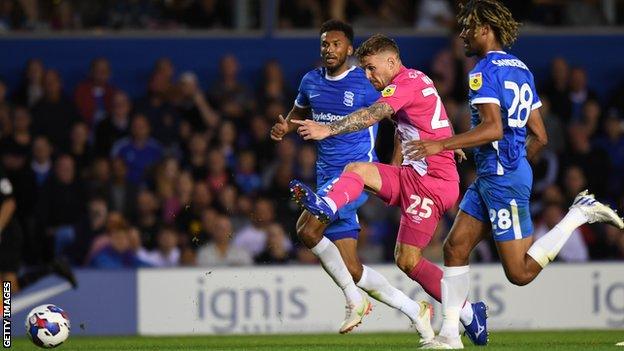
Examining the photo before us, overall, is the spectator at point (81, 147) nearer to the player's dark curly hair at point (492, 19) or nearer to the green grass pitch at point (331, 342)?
the green grass pitch at point (331, 342)

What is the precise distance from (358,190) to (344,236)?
1338 mm

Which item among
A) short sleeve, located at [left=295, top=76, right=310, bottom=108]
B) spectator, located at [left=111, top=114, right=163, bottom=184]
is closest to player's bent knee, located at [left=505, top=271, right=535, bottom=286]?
short sleeve, located at [left=295, top=76, right=310, bottom=108]

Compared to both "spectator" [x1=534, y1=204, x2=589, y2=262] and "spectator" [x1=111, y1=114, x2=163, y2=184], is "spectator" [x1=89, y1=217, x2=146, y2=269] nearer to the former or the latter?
"spectator" [x1=111, y1=114, x2=163, y2=184]

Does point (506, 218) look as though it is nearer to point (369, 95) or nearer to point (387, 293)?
point (387, 293)

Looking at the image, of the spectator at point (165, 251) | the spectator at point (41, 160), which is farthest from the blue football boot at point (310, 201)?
the spectator at point (41, 160)

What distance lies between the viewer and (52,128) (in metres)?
16.8

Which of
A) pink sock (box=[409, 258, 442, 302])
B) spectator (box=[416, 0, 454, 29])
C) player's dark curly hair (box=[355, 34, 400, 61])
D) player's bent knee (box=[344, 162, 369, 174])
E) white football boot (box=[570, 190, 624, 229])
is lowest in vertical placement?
pink sock (box=[409, 258, 442, 302])

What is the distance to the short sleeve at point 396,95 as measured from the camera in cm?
977

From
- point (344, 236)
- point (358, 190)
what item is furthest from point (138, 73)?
point (358, 190)

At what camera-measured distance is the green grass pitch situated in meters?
10.6

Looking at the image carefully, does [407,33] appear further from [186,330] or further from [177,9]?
[186,330]

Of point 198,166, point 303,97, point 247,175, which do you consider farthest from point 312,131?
point 198,166

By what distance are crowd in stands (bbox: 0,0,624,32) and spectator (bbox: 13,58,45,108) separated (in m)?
1.03

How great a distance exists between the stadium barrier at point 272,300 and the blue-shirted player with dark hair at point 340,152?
3503mm
